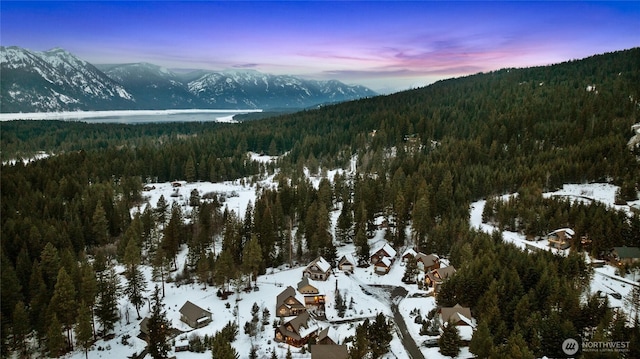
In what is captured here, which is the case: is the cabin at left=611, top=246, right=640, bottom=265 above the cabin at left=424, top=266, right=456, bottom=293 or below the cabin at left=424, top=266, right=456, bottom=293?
above

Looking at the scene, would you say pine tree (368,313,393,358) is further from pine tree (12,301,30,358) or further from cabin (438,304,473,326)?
pine tree (12,301,30,358)

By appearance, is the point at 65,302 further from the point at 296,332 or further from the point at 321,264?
the point at 321,264

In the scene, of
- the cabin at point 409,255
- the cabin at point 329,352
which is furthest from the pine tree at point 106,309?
the cabin at point 409,255

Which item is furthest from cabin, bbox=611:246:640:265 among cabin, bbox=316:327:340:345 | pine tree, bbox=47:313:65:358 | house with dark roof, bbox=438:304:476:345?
pine tree, bbox=47:313:65:358

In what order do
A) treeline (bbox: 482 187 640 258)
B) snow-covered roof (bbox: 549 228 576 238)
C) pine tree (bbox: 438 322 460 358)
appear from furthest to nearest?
snow-covered roof (bbox: 549 228 576 238) → treeline (bbox: 482 187 640 258) → pine tree (bbox: 438 322 460 358)

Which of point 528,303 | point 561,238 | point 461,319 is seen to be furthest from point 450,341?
point 561,238

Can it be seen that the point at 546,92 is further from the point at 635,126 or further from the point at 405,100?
the point at 405,100

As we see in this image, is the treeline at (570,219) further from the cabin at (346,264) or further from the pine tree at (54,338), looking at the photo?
the pine tree at (54,338)
